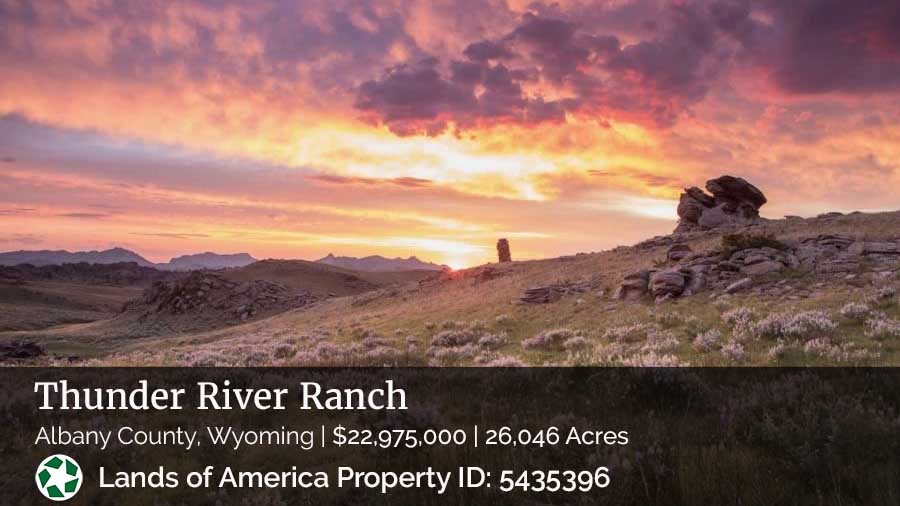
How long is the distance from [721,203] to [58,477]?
52.3 meters

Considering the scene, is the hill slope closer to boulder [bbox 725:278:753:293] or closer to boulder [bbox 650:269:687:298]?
boulder [bbox 725:278:753:293]

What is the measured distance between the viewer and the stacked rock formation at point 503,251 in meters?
60.1

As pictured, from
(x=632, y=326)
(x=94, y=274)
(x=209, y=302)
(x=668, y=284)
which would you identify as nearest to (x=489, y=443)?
(x=632, y=326)

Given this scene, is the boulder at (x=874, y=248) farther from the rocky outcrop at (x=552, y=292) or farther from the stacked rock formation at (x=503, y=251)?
the stacked rock formation at (x=503, y=251)

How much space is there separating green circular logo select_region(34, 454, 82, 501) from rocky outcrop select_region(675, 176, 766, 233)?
48.0 m

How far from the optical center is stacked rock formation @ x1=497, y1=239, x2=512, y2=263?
197 ft

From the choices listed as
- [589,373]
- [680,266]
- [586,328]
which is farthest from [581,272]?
[589,373]

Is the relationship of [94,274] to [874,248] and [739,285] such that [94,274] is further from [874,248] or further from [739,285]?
[874,248]

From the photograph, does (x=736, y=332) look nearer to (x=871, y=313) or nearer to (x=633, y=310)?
(x=871, y=313)

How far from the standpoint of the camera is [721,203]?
4838cm

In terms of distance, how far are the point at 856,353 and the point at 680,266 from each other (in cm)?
1485

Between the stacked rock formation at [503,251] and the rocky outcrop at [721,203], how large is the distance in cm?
1893

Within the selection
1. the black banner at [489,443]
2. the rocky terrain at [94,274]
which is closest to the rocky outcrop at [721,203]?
the black banner at [489,443]

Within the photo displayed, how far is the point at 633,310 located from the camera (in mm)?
22188
